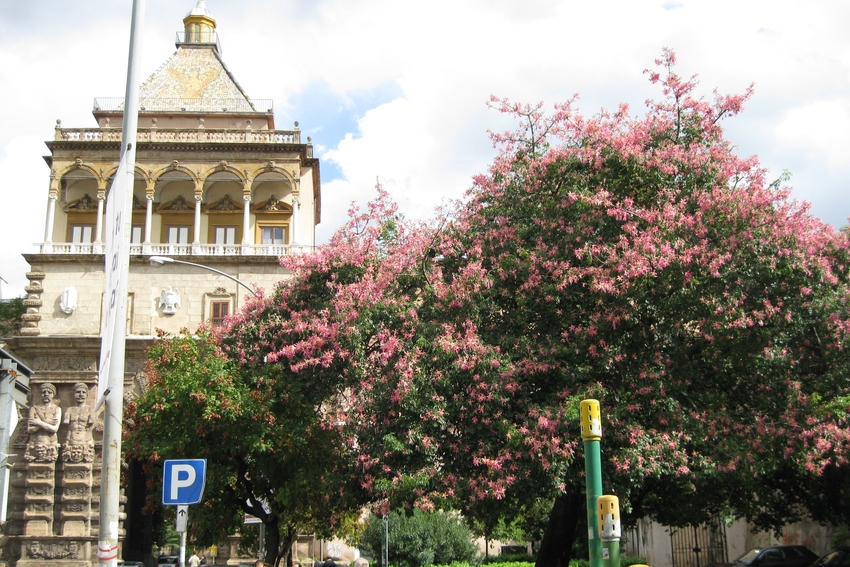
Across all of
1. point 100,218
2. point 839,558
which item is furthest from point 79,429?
point 839,558

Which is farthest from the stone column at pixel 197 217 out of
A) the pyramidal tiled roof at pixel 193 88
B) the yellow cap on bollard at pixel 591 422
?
the yellow cap on bollard at pixel 591 422

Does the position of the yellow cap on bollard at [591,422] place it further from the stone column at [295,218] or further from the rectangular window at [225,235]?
the rectangular window at [225,235]

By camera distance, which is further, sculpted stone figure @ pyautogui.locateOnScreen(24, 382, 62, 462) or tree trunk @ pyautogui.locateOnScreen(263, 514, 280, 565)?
sculpted stone figure @ pyautogui.locateOnScreen(24, 382, 62, 462)

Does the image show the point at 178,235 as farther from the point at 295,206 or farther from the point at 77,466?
the point at 77,466

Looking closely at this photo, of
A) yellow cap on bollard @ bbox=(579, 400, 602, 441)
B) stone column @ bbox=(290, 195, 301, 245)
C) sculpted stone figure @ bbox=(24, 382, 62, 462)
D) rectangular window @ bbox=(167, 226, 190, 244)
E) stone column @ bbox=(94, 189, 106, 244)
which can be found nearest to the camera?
yellow cap on bollard @ bbox=(579, 400, 602, 441)

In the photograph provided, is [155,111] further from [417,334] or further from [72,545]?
[417,334]

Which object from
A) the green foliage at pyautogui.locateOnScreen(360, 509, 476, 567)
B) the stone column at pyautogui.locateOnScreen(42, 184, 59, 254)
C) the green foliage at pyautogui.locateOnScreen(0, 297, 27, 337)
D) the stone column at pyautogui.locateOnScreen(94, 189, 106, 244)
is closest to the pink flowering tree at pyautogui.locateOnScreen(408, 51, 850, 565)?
the green foliage at pyautogui.locateOnScreen(360, 509, 476, 567)

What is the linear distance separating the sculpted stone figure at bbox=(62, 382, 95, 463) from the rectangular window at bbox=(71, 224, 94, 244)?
8.07m

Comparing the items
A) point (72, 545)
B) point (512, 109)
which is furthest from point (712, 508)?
point (72, 545)

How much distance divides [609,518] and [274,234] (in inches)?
1374

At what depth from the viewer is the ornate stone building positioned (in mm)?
35312

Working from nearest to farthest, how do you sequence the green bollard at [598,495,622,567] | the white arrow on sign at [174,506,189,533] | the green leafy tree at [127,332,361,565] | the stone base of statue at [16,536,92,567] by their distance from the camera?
the green bollard at [598,495,622,567] < the white arrow on sign at [174,506,189,533] < the green leafy tree at [127,332,361,565] < the stone base of statue at [16,536,92,567]

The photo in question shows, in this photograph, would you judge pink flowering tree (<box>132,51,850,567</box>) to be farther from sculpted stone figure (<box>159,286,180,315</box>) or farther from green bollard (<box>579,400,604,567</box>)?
sculpted stone figure (<box>159,286,180,315</box>)

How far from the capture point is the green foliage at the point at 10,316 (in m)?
46.5
